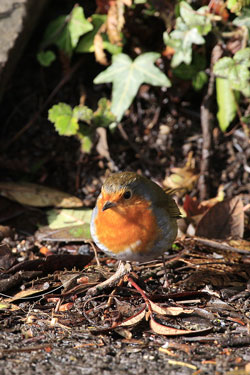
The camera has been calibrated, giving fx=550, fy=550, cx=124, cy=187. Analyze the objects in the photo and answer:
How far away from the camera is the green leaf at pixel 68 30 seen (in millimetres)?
4922

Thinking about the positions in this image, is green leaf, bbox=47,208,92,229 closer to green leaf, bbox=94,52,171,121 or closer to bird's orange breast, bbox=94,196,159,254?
green leaf, bbox=94,52,171,121

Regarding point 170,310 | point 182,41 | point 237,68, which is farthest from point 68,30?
point 170,310

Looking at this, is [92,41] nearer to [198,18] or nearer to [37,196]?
[198,18]

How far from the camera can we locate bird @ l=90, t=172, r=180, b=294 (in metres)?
3.40

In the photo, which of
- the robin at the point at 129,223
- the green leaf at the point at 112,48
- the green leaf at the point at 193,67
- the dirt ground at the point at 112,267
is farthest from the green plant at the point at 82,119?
the robin at the point at 129,223

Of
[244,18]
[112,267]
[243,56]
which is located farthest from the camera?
[243,56]

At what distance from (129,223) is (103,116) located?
5.25 feet

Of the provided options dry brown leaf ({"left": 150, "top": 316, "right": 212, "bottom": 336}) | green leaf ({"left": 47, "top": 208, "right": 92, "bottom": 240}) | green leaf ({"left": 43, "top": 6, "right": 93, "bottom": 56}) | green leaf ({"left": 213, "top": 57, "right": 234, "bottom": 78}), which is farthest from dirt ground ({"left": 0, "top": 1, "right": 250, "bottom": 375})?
green leaf ({"left": 213, "top": 57, "right": 234, "bottom": 78})

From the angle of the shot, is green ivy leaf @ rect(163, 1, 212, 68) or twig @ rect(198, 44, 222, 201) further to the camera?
twig @ rect(198, 44, 222, 201)

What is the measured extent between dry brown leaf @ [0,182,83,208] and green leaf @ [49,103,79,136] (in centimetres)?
56

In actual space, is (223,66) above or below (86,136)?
above

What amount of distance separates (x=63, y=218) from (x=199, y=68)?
1.79 meters

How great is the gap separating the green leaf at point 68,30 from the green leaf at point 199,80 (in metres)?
1.02

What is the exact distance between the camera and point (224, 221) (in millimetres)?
4312
